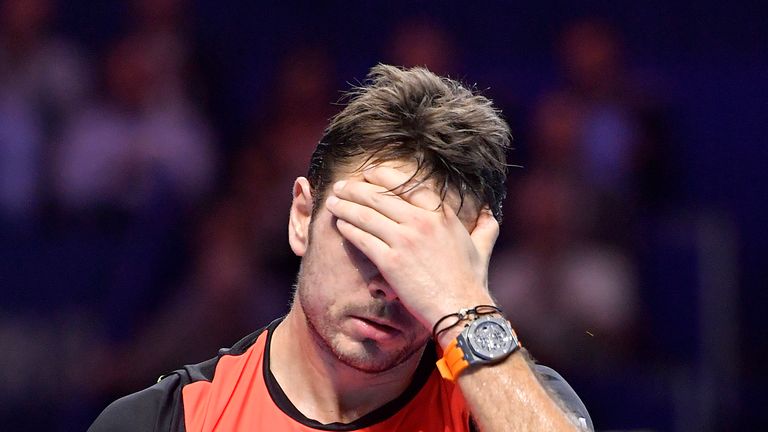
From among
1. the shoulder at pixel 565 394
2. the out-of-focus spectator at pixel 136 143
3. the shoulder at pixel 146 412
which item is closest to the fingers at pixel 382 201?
the shoulder at pixel 565 394

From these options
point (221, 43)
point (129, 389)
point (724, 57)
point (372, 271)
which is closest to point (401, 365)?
point (372, 271)

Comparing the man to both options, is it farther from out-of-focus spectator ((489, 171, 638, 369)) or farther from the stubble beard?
out-of-focus spectator ((489, 171, 638, 369))

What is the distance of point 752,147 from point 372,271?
5619mm

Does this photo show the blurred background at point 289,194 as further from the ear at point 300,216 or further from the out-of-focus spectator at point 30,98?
the ear at point 300,216

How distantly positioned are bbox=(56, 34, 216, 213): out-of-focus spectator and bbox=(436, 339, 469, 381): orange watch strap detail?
4.01 meters

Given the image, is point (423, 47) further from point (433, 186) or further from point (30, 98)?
point (433, 186)

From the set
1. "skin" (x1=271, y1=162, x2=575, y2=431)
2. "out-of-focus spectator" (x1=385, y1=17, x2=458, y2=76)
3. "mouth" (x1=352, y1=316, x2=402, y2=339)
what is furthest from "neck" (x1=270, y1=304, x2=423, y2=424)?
"out-of-focus spectator" (x1=385, y1=17, x2=458, y2=76)

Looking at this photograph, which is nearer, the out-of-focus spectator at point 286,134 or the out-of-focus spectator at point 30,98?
the out-of-focus spectator at point 286,134

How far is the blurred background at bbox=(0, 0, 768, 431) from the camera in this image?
5.95 metres

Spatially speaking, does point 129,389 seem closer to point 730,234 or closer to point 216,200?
point 216,200

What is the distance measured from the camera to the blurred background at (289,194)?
19.5 ft

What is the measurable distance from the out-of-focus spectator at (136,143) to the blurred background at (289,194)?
1 centimetres

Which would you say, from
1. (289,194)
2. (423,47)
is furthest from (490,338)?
(423,47)

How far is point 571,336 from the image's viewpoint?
6.13 meters
